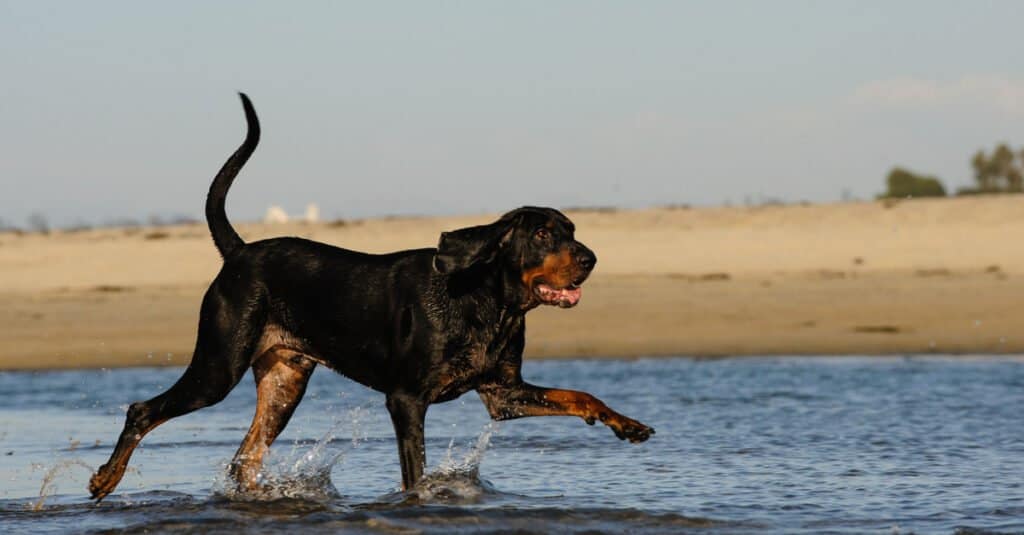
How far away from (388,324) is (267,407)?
0.98m

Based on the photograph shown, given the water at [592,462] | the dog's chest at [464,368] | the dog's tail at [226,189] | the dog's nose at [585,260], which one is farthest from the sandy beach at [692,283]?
the dog's nose at [585,260]

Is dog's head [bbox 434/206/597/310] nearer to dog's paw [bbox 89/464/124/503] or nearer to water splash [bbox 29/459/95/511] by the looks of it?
dog's paw [bbox 89/464/124/503]

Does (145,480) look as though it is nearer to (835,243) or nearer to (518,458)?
(518,458)

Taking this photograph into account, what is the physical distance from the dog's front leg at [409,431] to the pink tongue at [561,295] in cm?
77

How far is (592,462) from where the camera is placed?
8.77 metres

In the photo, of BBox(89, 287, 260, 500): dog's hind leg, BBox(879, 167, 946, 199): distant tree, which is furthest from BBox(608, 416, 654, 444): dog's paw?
BBox(879, 167, 946, 199): distant tree

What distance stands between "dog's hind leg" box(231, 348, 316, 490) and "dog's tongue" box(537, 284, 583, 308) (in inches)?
59.2

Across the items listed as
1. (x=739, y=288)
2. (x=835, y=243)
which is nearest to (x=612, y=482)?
(x=739, y=288)

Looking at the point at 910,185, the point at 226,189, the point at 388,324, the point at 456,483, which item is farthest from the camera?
the point at 910,185

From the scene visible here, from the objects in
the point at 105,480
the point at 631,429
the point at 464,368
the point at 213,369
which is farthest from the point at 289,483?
the point at 631,429

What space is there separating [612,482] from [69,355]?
28.3 feet

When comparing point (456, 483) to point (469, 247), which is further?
point (456, 483)

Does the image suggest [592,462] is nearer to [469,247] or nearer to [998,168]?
[469,247]

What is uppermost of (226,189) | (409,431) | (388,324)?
(226,189)
